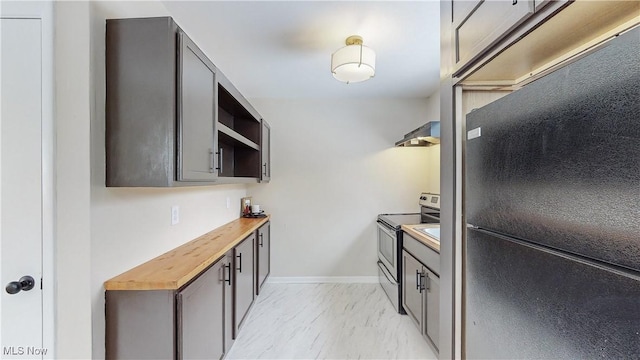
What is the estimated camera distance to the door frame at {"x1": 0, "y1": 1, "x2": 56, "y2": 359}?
46.3 inches

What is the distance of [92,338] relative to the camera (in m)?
1.21

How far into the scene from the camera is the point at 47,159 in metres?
1.18

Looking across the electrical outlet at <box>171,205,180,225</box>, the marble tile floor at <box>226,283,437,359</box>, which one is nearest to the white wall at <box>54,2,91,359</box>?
the electrical outlet at <box>171,205,180,225</box>

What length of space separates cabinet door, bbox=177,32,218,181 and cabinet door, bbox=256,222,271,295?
1479mm

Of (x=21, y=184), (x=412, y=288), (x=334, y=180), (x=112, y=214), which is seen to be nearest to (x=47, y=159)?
(x=21, y=184)

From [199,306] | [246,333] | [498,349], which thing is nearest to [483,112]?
[498,349]

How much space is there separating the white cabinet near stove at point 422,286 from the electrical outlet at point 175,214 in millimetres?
1883

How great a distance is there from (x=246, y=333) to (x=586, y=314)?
8.20 ft

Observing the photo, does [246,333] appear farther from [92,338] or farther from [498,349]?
[498,349]

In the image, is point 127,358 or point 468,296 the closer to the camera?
point 468,296

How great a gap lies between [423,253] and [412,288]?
1.63 feet

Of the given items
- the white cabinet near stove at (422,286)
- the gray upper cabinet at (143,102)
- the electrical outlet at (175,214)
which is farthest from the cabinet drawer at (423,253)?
the electrical outlet at (175,214)

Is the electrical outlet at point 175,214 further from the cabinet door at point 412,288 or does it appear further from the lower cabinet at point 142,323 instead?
the cabinet door at point 412,288

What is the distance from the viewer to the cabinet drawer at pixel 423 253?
1926 mm
